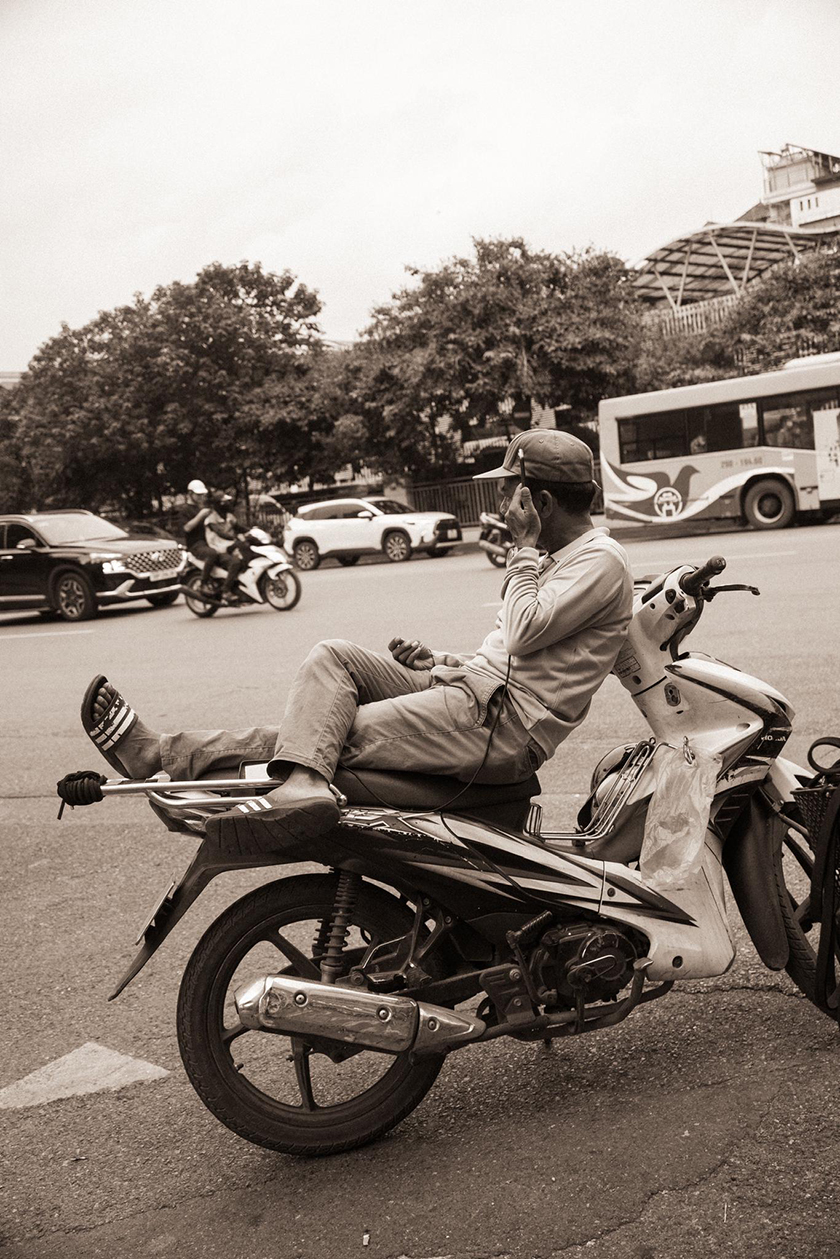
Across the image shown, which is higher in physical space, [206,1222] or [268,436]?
[268,436]

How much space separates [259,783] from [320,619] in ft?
35.5

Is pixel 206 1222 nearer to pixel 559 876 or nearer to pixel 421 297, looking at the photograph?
pixel 559 876

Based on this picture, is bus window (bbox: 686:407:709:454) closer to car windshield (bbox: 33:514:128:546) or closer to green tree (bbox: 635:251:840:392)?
green tree (bbox: 635:251:840:392)

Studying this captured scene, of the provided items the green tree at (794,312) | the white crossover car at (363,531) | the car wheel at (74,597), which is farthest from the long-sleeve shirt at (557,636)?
the green tree at (794,312)

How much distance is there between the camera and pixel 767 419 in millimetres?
20703

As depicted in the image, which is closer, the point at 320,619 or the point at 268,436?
the point at 320,619

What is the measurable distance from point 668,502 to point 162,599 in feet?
30.3

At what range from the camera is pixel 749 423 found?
20.8 meters

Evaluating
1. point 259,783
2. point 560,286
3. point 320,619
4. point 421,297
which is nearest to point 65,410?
point 421,297

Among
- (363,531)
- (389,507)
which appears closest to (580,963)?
(363,531)

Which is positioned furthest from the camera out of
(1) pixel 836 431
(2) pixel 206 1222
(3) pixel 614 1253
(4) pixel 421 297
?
(4) pixel 421 297

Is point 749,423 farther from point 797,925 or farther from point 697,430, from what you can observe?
point 797,925

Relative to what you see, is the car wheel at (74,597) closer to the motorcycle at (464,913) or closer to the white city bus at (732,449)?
the white city bus at (732,449)

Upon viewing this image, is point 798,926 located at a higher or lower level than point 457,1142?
higher
